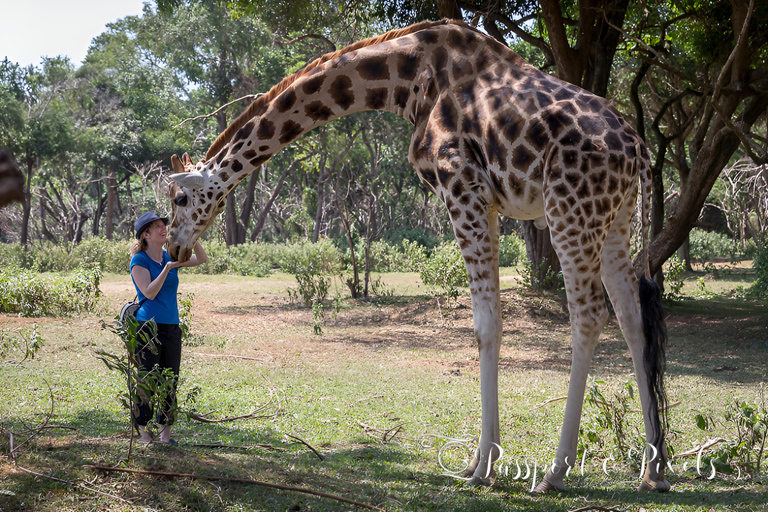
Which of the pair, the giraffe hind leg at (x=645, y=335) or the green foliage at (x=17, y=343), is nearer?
the giraffe hind leg at (x=645, y=335)

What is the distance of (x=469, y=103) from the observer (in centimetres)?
469

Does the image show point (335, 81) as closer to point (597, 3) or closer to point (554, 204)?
point (554, 204)

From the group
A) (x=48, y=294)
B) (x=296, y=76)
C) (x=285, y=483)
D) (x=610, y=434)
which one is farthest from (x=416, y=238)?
(x=285, y=483)

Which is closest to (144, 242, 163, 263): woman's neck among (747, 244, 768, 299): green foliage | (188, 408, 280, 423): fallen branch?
(188, 408, 280, 423): fallen branch

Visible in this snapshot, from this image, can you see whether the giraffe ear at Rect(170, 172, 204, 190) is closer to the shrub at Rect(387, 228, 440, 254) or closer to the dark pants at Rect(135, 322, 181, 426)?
the dark pants at Rect(135, 322, 181, 426)

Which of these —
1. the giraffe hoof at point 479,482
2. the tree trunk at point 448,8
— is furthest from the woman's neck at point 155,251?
the tree trunk at point 448,8

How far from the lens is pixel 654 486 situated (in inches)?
169

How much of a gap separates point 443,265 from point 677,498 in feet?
34.8

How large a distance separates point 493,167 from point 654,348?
1.55 meters

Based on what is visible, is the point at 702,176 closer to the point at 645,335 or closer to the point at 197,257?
the point at 645,335

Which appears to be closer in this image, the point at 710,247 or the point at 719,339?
the point at 719,339

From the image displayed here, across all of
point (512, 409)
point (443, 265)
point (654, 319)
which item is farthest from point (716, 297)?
point (654, 319)

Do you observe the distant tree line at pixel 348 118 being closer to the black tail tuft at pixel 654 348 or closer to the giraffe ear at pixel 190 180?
the black tail tuft at pixel 654 348

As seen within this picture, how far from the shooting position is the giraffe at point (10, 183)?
67.3 inches
